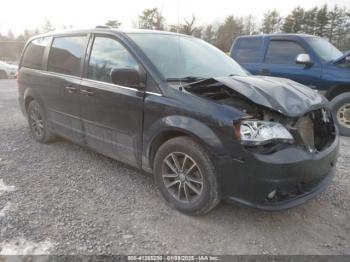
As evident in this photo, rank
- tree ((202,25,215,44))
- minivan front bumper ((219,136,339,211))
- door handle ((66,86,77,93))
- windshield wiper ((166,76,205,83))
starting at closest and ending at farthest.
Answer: minivan front bumper ((219,136,339,211))
windshield wiper ((166,76,205,83))
door handle ((66,86,77,93))
tree ((202,25,215,44))

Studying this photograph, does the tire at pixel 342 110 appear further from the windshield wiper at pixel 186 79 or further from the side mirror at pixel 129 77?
the side mirror at pixel 129 77

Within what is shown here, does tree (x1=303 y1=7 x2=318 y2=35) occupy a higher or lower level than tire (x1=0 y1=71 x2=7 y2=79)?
higher

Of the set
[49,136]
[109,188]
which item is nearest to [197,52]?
[109,188]

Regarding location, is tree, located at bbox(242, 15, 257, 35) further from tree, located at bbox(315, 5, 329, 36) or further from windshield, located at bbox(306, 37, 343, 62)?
windshield, located at bbox(306, 37, 343, 62)

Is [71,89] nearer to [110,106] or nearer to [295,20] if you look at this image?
[110,106]

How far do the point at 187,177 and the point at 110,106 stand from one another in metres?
1.20

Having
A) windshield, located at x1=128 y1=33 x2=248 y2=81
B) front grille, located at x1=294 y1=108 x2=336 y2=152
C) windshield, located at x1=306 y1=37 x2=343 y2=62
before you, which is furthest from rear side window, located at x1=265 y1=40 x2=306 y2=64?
front grille, located at x1=294 y1=108 x2=336 y2=152

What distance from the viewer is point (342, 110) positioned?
544cm

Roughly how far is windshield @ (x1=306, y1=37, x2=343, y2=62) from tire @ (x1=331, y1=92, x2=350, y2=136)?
31.2 inches

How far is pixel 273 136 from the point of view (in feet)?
7.84

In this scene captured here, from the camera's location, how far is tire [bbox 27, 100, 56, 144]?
4.66 metres

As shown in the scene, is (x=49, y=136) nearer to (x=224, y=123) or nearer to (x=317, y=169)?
(x=224, y=123)

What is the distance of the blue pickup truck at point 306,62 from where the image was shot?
213 inches

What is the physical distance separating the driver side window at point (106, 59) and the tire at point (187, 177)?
1003 millimetres
